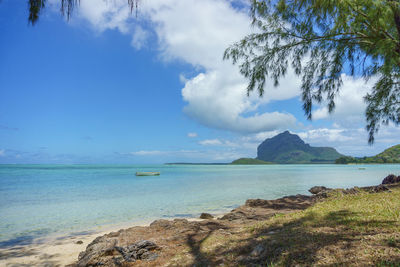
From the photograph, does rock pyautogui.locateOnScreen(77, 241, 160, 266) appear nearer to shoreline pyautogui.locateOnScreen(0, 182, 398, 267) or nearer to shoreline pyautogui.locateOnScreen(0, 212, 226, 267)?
shoreline pyautogui.locateOnScreen(0, 182, 398, 267)

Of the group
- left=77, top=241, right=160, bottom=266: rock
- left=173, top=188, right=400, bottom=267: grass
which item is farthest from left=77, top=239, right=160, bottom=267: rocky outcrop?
left=173, top=188, right=400, bottom=267: grass

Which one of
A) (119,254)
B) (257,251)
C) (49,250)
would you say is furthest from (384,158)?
(49,250)

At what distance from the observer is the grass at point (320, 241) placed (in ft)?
10.7

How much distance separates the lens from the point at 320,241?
3.95m

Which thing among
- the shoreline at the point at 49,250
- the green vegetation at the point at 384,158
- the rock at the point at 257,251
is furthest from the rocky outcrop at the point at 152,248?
the green vegetation at the point at 384,158

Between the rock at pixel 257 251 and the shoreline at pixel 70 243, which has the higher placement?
the rock at pixel 257 251

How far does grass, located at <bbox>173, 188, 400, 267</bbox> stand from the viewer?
3.26m

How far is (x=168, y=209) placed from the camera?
14961mm

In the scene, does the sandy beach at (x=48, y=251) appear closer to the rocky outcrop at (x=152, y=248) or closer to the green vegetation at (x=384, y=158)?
the rocky outcrop at (x=152, y=248)

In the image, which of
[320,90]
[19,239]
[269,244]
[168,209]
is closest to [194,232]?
[269,244]

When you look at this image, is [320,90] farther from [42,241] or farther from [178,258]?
[42,241]

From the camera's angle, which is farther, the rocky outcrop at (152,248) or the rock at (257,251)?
the rocky outcrop at (152,248)

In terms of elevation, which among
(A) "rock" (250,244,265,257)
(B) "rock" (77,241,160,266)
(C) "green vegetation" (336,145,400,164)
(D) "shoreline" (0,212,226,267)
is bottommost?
(C) "green vegetation" (336,145,400,164)

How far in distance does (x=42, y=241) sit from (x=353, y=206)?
11.0 meters
